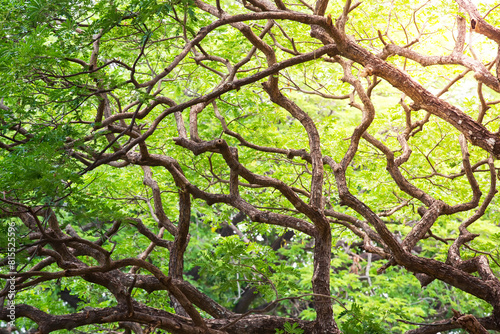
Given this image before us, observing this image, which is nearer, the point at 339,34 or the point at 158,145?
the point at 339,34

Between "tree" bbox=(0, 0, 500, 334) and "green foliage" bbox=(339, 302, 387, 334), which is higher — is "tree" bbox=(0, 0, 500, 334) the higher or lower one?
the higher one

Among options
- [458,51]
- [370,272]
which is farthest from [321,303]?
[370,272]

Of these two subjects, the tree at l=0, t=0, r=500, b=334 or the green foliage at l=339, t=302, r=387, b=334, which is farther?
the green foliage at l=339, t=302, r=387, b=334

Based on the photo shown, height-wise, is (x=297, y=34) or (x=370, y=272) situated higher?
(x=297, y=34)

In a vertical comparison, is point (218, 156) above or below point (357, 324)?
above

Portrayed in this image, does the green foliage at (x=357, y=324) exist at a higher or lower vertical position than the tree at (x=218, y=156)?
lower

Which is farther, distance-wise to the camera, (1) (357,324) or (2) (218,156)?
(2) (218,156)

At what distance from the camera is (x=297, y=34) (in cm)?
699

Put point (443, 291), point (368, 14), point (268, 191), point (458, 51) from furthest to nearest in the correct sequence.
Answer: point (443, 291)
point (268, 191)
point (368, 14)
point (458, 51)

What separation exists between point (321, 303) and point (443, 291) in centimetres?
933

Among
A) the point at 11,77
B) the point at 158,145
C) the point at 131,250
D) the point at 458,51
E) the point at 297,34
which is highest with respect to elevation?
the point at 297,34

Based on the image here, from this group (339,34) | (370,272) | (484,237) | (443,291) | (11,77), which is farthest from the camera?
(443,291)

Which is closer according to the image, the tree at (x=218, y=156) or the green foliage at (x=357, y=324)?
the tree at (x=218, y=156)

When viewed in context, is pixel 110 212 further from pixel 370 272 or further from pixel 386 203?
pixel 370 272
